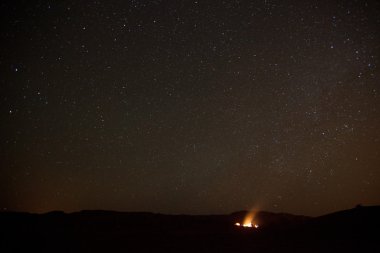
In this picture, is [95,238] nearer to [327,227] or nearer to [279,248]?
[279,248]

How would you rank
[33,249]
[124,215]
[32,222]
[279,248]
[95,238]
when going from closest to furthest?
[279,248] → [33,249] → [95,238] → [32,222] → [124,215]

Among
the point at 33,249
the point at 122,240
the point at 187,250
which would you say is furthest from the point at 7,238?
the point at 187,250

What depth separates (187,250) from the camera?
1512 centimetres

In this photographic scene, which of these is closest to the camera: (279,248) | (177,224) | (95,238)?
(279,248)

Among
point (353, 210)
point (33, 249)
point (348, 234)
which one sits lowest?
point (33, 249)

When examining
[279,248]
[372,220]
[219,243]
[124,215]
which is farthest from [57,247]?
[372,220]

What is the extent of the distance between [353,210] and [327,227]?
2846 mm

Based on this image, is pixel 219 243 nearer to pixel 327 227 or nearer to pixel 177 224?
pixel 327 227

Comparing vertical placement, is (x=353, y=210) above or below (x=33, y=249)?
above

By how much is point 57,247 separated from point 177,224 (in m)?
11.0

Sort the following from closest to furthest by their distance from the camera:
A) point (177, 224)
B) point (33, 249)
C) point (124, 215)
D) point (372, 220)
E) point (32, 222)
Result: point (33, 249) → point (372, 220) → point (32, 222) → point (177, 224) → point (124, 215)

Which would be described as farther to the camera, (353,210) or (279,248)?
(353,210)

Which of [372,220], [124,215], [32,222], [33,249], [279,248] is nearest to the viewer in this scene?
[279,248]

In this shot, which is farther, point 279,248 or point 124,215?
point 124,215
